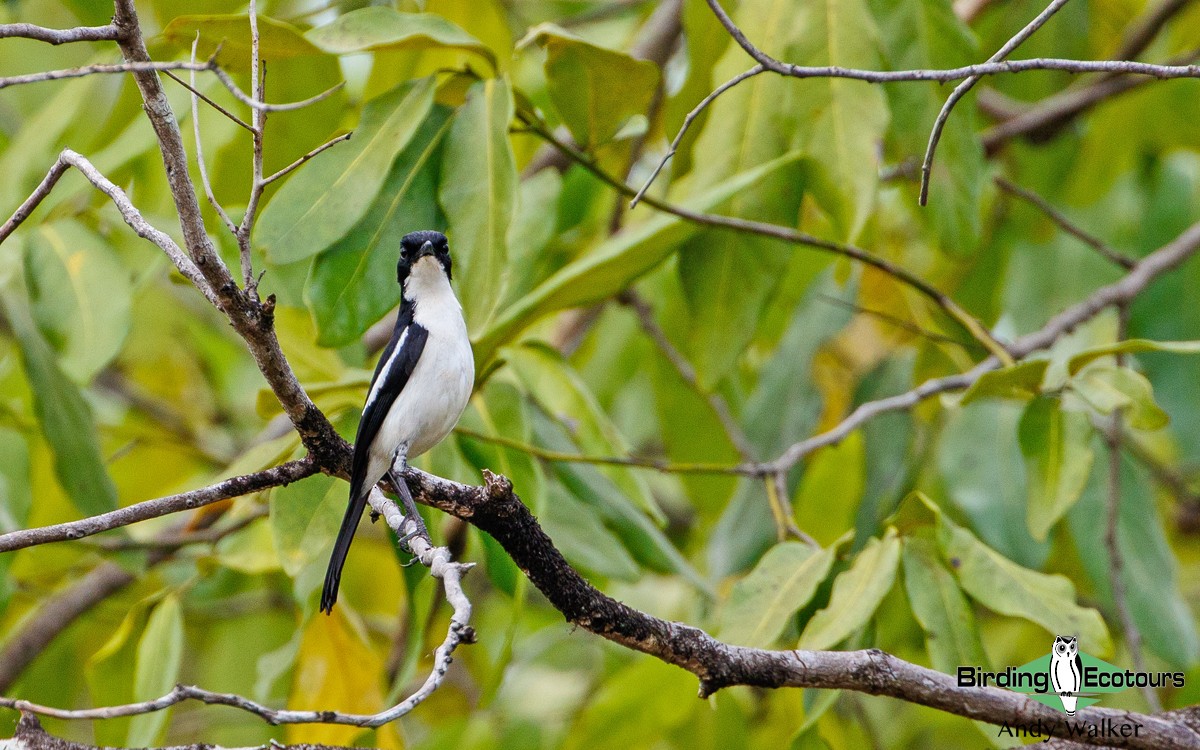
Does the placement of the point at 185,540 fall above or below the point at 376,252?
below

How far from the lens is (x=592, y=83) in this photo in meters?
3.60

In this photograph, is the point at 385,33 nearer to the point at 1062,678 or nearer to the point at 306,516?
the point at 306,516

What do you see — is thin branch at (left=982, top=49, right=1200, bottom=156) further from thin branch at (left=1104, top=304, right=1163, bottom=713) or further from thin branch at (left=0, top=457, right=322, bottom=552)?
thin branch at (left=0, top=457, right=322, bottom=552)

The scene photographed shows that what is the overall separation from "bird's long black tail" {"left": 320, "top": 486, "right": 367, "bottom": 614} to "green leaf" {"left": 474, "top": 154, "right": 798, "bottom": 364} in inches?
30.1

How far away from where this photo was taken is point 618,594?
20.8 ft

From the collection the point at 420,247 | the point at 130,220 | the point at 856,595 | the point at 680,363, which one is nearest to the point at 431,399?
the point at 420,247

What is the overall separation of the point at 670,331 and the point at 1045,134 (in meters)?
2.35

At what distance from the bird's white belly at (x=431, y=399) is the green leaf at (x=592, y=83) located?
0.99 meters

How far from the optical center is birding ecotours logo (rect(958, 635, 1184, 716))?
8.49ft

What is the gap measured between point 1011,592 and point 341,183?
216 cm

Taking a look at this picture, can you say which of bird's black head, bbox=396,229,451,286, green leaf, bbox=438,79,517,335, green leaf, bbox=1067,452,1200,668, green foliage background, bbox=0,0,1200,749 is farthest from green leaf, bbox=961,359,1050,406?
bird's black head, bbox=396,229,451,286

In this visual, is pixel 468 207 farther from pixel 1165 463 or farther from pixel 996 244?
pixel 1165 463

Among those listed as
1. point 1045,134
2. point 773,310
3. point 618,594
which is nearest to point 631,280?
point 773,310

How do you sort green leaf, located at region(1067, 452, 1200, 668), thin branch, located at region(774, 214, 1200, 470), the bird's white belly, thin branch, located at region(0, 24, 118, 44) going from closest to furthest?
thin branch, located at region(0, 24, 118, 44), the bird's white belly, thin branch, located at region(774, 214, 1200, 470), green leaf, located at region(1067, 452, 1200, 668)
